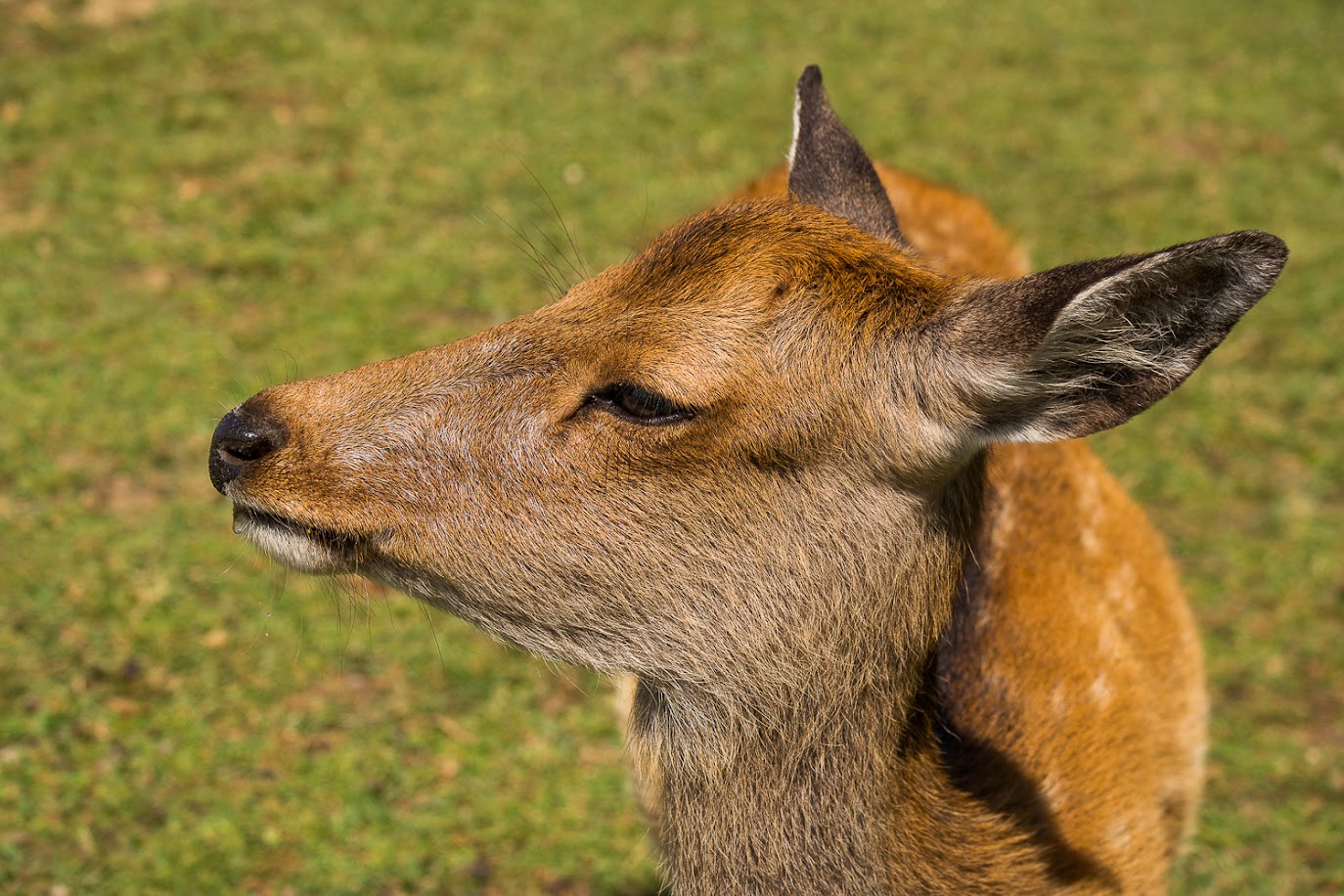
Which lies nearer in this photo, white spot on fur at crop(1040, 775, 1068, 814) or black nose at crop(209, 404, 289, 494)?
black nose at crop(209, 404, 289, 494)

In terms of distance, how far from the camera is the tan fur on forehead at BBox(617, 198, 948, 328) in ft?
8.34

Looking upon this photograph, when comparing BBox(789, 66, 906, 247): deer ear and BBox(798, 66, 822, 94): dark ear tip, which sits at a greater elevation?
BBox(798, 66, 822, 94): dark ear tip

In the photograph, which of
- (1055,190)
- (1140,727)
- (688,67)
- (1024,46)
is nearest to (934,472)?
(1140,727)

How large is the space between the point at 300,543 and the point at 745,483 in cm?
85

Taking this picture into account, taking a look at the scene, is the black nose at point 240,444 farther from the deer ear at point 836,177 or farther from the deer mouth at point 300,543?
the deer ear at point 836,177

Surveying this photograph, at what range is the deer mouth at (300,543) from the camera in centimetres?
249

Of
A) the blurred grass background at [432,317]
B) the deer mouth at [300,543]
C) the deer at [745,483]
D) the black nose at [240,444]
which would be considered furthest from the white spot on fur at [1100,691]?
the black nose at [240,444]

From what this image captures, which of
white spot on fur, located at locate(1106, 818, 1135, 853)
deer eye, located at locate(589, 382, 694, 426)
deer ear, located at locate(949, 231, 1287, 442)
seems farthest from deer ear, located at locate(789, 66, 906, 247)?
white spot on fur, located at locate(1106, 818, 1135, 853)

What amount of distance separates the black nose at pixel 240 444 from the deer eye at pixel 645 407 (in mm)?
629

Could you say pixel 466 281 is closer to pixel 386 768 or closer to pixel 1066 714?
pixel 386 768

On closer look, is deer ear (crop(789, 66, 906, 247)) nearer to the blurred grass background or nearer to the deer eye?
the deer eye

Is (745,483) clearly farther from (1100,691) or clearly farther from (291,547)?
(1100,691)

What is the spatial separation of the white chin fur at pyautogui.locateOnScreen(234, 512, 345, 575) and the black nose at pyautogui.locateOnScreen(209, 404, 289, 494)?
0.32 feet

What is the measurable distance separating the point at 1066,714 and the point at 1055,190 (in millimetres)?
5560
